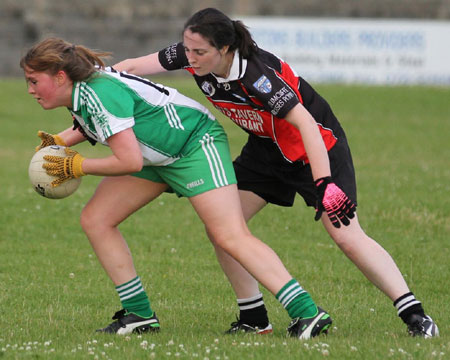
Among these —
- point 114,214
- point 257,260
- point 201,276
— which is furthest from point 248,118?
point 201,276

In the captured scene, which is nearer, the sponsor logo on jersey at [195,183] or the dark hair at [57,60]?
the dark hair at [57,60]

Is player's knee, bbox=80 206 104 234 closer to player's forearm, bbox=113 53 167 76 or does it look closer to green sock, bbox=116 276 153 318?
green sock, bbox=116 276 153 318

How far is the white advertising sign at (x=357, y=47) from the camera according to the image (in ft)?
90.7

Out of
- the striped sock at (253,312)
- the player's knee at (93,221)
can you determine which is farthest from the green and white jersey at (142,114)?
the striped sock at (253,312)

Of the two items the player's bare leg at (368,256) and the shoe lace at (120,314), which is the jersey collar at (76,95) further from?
the player's bare leg at (368,256)

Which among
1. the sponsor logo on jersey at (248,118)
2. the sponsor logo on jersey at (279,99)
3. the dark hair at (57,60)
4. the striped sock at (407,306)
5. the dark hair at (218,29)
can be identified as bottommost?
the striped sock at (407,306)

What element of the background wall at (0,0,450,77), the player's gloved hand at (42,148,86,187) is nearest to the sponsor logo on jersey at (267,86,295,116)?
the player's gloved hand at (42,148,86,187)

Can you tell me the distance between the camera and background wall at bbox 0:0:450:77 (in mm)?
31297

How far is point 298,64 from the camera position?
27594 millimetres

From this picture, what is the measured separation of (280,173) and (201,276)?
2.26 meters

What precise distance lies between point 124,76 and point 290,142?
113cm

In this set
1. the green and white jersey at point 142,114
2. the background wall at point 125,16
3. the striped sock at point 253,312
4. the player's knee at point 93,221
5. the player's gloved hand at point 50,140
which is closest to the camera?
the green and white jersey at point 142,114

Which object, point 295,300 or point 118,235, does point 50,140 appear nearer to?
point 118,235

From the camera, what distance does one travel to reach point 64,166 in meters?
5.73
